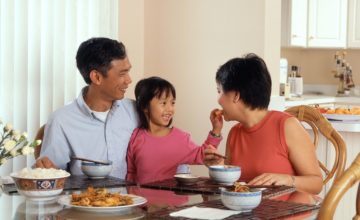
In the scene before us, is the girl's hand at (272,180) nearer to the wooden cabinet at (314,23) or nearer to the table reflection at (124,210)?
the table reflection at (124,210)

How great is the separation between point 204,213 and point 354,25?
5.01 meters

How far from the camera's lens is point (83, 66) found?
2.87 meters

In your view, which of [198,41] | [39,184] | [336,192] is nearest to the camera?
[336,192]

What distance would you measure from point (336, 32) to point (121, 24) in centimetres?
305

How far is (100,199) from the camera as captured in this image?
1.79 m

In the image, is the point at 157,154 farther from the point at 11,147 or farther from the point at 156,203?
the point at 11,147

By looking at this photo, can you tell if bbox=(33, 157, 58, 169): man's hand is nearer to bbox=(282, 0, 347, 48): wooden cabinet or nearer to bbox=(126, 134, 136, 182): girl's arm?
bbox=(126, 134, 136, 182): girl's arm

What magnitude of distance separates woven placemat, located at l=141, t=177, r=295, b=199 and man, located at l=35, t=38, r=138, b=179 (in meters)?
0.52

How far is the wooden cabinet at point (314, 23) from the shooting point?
18.6 ft

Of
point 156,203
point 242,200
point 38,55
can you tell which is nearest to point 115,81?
point 38,55

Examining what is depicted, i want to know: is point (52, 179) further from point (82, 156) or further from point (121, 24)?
point (121, 24)

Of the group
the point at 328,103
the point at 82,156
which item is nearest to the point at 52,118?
the point at 82,156

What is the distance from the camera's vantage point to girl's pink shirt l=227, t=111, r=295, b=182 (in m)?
2.40

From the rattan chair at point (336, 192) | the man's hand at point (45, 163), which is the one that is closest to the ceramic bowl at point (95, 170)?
the man's hand at point (45, 163)
